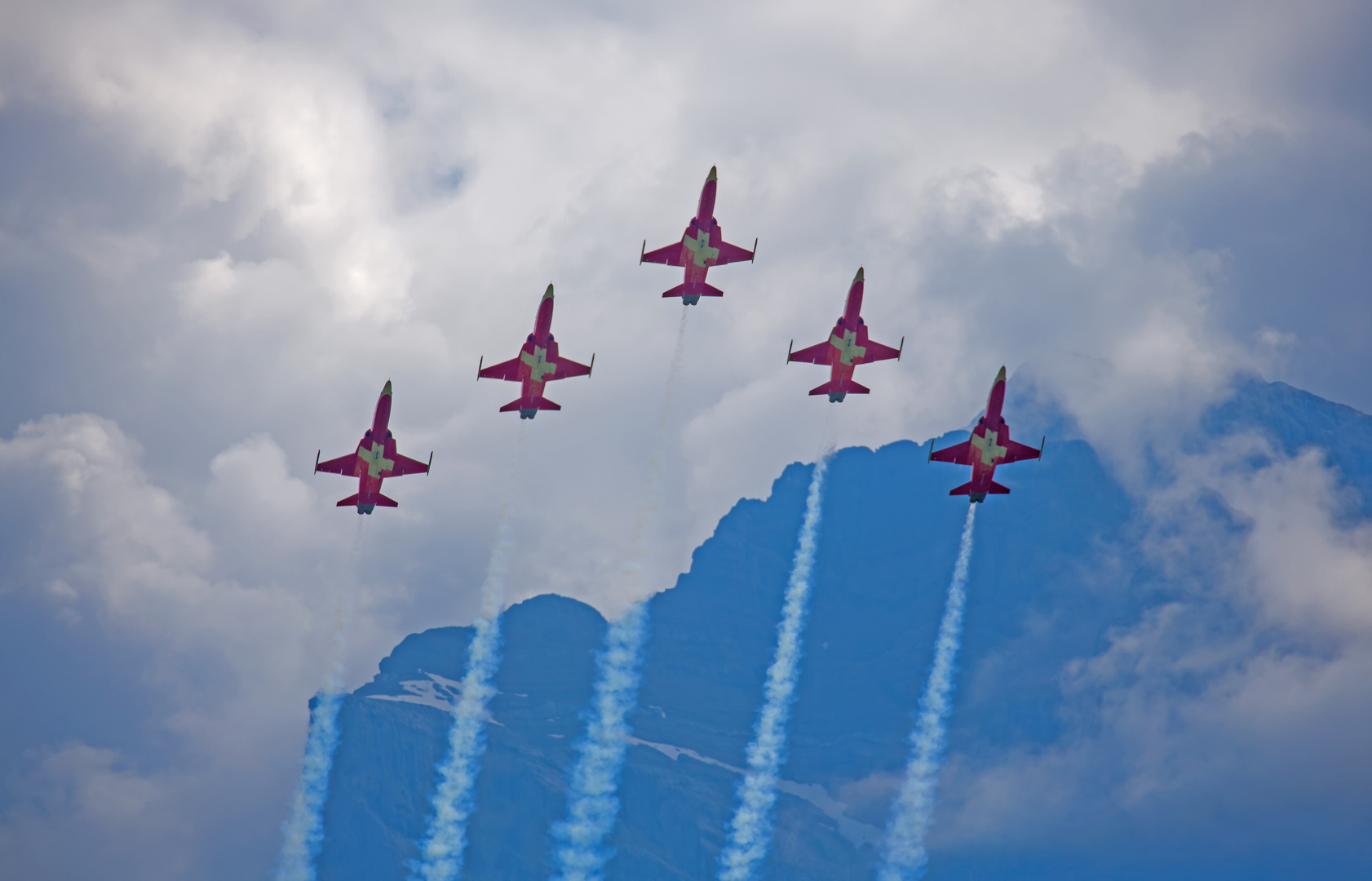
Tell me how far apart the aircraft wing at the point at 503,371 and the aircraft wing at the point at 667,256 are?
1872 centimetres

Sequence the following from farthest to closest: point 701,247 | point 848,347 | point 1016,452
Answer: point 701,247 < point 848,347 < point 1016,452

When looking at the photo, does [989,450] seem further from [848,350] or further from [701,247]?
[701,247]

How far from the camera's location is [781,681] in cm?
17162

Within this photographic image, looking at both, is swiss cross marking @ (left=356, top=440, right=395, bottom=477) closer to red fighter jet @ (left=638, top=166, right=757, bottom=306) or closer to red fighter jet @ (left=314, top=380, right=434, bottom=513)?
red fighter jet @ (left=314, top=380, right=434, bottom=513)

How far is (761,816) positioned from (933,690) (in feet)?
97.9

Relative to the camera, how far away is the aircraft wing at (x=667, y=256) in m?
146

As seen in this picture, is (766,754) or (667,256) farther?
(766,754)

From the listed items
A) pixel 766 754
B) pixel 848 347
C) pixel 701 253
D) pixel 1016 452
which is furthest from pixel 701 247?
pixel 766 754

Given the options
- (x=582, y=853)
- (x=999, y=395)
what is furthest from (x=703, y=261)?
(x=582, y=853)

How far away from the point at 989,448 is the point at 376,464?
65.1m

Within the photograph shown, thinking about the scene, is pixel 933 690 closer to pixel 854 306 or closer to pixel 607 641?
pixel 607 641

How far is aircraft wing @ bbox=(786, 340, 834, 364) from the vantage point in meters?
142

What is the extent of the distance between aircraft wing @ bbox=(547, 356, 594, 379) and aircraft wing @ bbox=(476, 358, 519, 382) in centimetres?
448

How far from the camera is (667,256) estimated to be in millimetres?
147000
